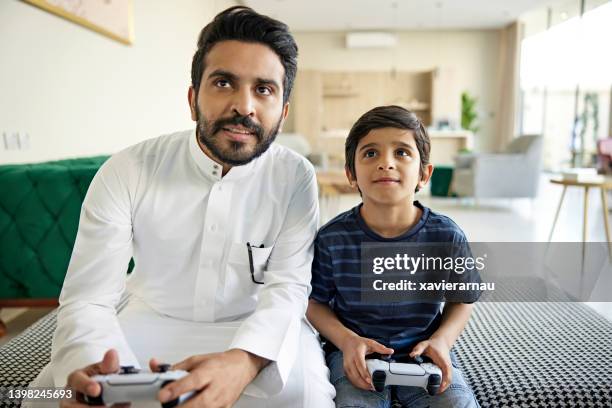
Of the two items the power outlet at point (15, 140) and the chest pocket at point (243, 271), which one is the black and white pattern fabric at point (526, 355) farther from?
the power outlet at point (15, 140)

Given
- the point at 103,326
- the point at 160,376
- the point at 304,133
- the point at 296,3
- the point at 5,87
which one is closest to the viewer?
the point at 160,376

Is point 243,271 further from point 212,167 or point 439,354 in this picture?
point 439,354

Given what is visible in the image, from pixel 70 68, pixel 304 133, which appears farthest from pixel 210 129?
pixel 304 133

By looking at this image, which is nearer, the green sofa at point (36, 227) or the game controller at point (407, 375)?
the game controller at point (407, 375)

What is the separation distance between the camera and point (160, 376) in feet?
2.36

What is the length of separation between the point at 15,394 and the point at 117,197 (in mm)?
497

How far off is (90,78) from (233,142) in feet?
8.11

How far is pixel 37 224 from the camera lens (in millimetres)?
2076

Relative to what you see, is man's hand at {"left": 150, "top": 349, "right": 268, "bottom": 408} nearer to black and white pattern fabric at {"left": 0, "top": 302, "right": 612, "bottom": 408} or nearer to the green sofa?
black and white pattern fabric at {"left": 0, "top": 302, "right": 612, "bottom": 408}

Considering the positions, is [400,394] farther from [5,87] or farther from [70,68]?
[70,68]

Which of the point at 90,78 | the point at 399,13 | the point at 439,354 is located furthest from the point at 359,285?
the point at 399,13

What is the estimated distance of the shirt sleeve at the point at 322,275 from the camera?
1.14m

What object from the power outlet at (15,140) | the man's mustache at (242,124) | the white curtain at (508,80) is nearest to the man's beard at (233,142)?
the man's mustache at (242,124)

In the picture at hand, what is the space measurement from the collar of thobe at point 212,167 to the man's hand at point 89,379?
0.50 metres
